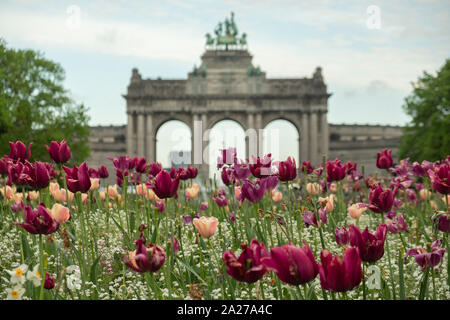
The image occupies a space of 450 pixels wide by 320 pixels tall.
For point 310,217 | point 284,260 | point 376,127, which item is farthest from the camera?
point 376,127

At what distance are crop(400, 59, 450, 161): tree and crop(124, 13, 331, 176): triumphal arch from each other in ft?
61.2

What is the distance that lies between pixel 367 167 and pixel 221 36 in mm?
25205

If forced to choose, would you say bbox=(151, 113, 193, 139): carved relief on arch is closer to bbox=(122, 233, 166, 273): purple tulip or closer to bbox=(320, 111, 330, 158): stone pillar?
bbox=(320, 111, 330, 158): stone pillar

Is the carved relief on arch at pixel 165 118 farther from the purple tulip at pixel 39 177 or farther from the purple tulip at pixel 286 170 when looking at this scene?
the purple tulip at pixel 39 177

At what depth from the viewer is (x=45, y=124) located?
1177 inches

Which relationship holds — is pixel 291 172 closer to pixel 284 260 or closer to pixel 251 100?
pixel 284 260

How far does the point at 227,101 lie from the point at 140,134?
34.9ft

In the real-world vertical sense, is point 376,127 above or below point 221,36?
below

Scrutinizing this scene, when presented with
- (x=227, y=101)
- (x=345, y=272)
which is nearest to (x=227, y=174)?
(x=345, y=272)

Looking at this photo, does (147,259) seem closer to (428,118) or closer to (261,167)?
(261,167)

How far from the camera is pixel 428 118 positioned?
3303 centimetres

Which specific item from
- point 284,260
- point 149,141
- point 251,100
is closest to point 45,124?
point 149,141

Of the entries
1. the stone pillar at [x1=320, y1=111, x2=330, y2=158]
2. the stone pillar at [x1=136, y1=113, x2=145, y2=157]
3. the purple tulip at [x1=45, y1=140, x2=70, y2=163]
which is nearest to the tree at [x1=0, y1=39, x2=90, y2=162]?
the stone pillar at [x1=136, y1=113, x2=145, y2=157]
